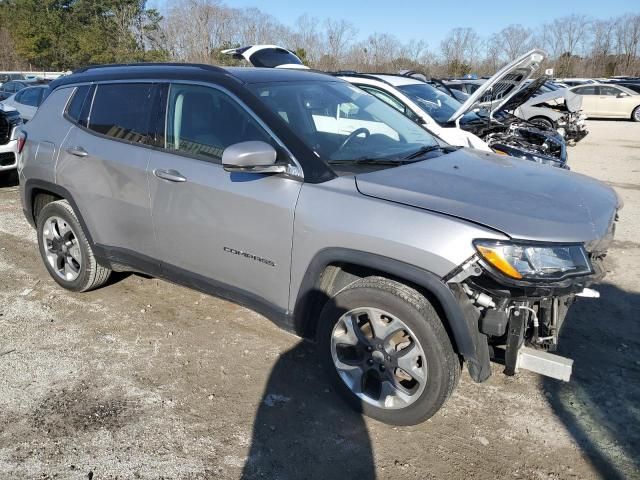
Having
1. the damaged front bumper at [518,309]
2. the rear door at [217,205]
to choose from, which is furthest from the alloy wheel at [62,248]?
the damaged front bumper at [518,309]

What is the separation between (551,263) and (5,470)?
282 centimetres

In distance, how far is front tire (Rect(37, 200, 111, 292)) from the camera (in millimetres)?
4379

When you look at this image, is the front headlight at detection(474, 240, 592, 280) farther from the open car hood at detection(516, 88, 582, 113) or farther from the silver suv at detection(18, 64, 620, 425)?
the open car hood at detection(516, 88, 582, 113)

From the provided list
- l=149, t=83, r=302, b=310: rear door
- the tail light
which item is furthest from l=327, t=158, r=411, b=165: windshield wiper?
the tail light

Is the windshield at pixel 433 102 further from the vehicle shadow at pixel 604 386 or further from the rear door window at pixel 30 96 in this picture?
the rear door window at pixel 30 96

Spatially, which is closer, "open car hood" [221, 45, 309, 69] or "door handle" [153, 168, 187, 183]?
"door handle" [153, 168, 187, 183]

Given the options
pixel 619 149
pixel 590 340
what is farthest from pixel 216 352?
pixel 619 149

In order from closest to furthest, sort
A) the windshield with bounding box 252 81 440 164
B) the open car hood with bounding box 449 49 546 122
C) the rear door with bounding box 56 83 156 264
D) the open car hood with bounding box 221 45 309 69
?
the windshield with bounding box 252 81 440 164, the rear door with bounding box 56 83 156 264, the open car hood with bounding box 449 49 546 122, the open car hood with bounding box 221 45 309 69

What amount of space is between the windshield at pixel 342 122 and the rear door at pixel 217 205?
0.24m

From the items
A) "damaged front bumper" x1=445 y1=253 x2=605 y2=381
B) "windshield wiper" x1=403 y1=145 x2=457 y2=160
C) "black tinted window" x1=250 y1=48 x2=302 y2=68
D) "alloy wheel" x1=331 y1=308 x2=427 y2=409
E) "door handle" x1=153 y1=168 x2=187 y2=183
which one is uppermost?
"black tinted window" x1=250 y1=48 x2=302 y2=68

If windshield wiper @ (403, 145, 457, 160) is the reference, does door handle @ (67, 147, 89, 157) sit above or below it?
below

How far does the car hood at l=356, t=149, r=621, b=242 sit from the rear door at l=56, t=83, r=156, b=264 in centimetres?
167

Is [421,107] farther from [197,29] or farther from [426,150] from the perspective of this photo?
[197,29]

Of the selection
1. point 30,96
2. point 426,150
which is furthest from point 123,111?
point 30,96
